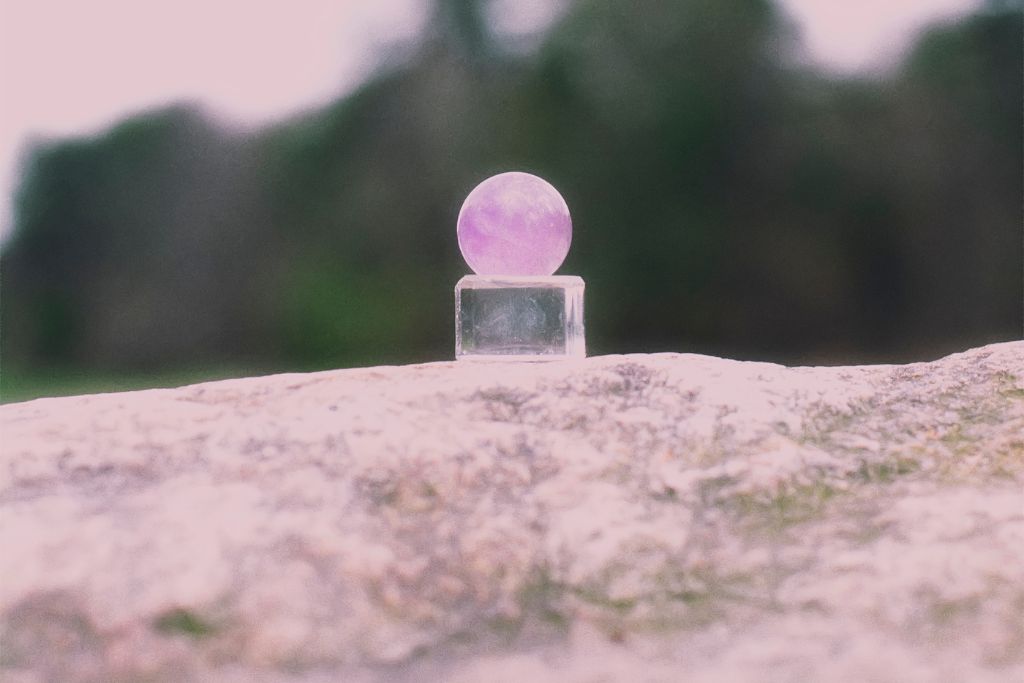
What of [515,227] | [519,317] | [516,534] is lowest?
[516,534]

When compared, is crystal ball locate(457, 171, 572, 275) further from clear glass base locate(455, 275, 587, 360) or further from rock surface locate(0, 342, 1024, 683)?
rock surface locate(0, 342, 1024, 683)

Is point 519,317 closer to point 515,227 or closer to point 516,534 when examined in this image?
point 515,227

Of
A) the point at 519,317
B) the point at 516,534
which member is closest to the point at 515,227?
the point at 519,317

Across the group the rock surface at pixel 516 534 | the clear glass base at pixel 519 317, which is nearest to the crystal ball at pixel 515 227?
the clear glass base at pixel 519 317

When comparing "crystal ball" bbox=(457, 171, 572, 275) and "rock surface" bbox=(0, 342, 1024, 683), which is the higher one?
"crystal ball" bbox=(457, 171, 572, 275)

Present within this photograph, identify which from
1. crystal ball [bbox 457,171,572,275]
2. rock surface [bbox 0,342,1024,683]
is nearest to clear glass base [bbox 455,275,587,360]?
crystal ball [bbox 457,171,572,275]

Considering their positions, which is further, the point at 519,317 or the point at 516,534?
the point at 519,317

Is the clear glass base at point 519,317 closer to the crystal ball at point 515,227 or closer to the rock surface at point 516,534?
the crystal ball at point 515,227
